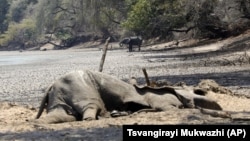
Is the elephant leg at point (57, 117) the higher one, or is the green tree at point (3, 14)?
the elephant leg at point (57, 117)

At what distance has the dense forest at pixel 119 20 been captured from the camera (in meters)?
34.7

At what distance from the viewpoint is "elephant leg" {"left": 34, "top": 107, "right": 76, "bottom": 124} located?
9.33 m

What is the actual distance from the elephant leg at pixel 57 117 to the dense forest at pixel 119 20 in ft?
70.2

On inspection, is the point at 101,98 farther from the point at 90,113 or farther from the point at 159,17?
the point at 159,17

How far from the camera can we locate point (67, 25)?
8681 cm

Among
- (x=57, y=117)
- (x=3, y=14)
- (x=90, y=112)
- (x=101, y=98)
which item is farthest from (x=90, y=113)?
(x=3, y=14)

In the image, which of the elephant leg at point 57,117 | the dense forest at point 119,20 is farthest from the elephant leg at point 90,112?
the dense forest at point 119,20

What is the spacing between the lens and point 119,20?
216 feet

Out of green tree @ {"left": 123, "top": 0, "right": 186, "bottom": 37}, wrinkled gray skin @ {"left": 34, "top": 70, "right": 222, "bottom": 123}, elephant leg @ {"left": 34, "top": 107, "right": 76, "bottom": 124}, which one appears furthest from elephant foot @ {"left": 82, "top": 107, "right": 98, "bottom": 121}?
green tree @ {"left": 123, "top": 0, "right": 186, "bottom": 37}

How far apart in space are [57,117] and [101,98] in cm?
98

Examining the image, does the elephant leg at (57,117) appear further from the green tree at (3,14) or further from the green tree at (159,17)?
the green tree at (3,14)

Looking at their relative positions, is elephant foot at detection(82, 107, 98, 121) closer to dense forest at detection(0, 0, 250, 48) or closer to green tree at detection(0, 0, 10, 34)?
dense forest at detection(0, 0, 250, 48)

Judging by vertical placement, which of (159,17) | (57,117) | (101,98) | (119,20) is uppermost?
(101,98)

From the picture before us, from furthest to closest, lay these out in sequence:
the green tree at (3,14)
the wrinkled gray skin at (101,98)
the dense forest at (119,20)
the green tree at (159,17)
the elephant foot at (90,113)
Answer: the green tree at (3,14)
the green tree at (159,17)
the dense forest at (119,20)
the wrinkled gray skin at (101,98)
the elephant foot at (90,113)
